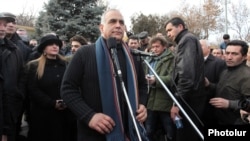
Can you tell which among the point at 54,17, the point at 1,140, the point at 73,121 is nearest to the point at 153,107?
the point at 73,121

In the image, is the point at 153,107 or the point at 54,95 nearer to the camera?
the point at 54,95

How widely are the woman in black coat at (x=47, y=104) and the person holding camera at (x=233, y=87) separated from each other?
2302 mm

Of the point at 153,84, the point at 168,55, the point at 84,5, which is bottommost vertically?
the point at 153,84

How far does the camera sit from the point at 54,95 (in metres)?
5.52

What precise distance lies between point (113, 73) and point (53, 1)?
12296 millimetres

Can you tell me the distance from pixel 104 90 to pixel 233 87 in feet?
7.55

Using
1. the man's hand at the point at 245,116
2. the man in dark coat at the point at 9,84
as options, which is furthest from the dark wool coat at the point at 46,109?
the man's hand at the point at 245,116

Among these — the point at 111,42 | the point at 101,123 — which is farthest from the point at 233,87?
the point at 101,123

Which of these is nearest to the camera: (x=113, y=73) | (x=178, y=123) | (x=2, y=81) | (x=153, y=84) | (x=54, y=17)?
(x=113, y=73)

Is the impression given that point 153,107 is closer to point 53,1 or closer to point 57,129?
point 57,129

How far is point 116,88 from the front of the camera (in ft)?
11.3

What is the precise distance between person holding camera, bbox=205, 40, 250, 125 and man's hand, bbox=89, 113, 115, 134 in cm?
208

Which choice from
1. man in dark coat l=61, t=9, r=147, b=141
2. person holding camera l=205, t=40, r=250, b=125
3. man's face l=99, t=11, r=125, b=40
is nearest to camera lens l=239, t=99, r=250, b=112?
person holding camera l=205, t=40, r=250, b=125

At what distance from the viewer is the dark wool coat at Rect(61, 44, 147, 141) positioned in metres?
3.45
